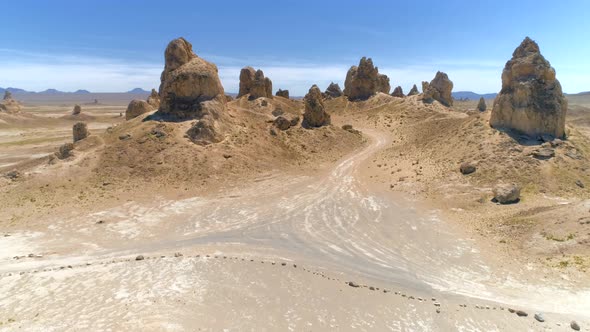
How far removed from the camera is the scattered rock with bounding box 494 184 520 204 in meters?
24.1

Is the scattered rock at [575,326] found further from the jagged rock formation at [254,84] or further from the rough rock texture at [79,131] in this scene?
the jagged rock formation at [254,84]

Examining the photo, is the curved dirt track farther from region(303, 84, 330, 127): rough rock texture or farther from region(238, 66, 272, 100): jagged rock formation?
region(238, 66, 272, 100): jagged rock formation

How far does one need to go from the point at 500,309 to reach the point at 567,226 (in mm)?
8078

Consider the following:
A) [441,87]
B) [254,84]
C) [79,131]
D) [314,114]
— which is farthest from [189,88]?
[441,87]

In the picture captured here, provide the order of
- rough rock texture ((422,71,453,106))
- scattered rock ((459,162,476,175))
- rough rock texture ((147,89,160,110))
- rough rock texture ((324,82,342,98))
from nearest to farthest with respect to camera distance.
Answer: scattered rock ((459,162,476,175)) < rough rock texture ((147,89,160,110)) < rough rock texture ((422,71,453,106)) < rough rock texture ((324,82,342,98))

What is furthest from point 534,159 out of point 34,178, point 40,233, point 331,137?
point 34,178

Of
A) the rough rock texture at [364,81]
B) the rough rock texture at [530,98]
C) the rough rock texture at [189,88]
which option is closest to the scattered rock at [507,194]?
Answer: the rough rock texture at [530,98]

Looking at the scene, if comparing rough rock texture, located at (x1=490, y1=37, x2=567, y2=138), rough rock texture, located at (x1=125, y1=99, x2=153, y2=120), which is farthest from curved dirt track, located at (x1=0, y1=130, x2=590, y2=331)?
rough rock texture, located at (x1=125, y1=99, x2=153, y2=120)

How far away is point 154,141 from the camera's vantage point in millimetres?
33625

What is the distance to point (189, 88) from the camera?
3734 centimetres

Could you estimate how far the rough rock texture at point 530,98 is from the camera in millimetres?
31078

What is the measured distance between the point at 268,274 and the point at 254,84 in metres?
45.3

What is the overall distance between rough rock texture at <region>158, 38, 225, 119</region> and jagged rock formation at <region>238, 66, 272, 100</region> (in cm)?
1902

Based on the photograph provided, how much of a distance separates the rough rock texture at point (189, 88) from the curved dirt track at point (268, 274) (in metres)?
14.0
